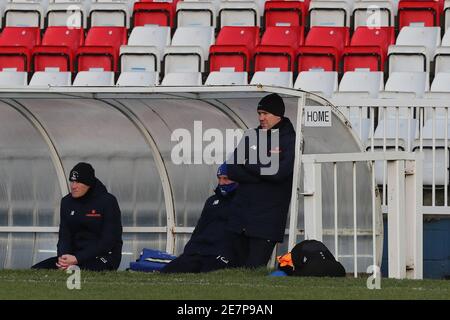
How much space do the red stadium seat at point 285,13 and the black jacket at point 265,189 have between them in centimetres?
763

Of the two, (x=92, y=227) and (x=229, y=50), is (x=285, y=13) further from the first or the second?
(x=92, y=227)

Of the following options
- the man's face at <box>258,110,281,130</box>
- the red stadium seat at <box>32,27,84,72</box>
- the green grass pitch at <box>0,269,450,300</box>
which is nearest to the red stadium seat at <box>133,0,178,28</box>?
the red stadium seat at <box>32,27,84,72</box>

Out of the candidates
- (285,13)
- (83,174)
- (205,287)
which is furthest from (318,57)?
(205,287)

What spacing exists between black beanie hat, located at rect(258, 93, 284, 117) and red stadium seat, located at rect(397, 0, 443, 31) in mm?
7438

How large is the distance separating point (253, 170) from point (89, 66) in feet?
24.4

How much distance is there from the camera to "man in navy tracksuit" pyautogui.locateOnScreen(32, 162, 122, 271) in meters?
13.7

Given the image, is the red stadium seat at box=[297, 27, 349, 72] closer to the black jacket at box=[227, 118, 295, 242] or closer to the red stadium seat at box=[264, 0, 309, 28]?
the red stadium seat at box=[264, 0, 309, 28]

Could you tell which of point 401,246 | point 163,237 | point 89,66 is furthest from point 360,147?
point 89,66

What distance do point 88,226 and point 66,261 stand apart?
0.42m

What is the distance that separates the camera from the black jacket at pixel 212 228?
13.6 meters

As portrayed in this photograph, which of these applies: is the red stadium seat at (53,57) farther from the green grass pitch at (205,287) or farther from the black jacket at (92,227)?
the green grass pitch at (205,287)

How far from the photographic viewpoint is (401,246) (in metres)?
12.6

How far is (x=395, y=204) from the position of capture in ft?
41.7

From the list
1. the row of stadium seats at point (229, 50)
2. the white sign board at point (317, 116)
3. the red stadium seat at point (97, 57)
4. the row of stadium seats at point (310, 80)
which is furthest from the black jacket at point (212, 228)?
the red stadium seat at point (97, 57)
